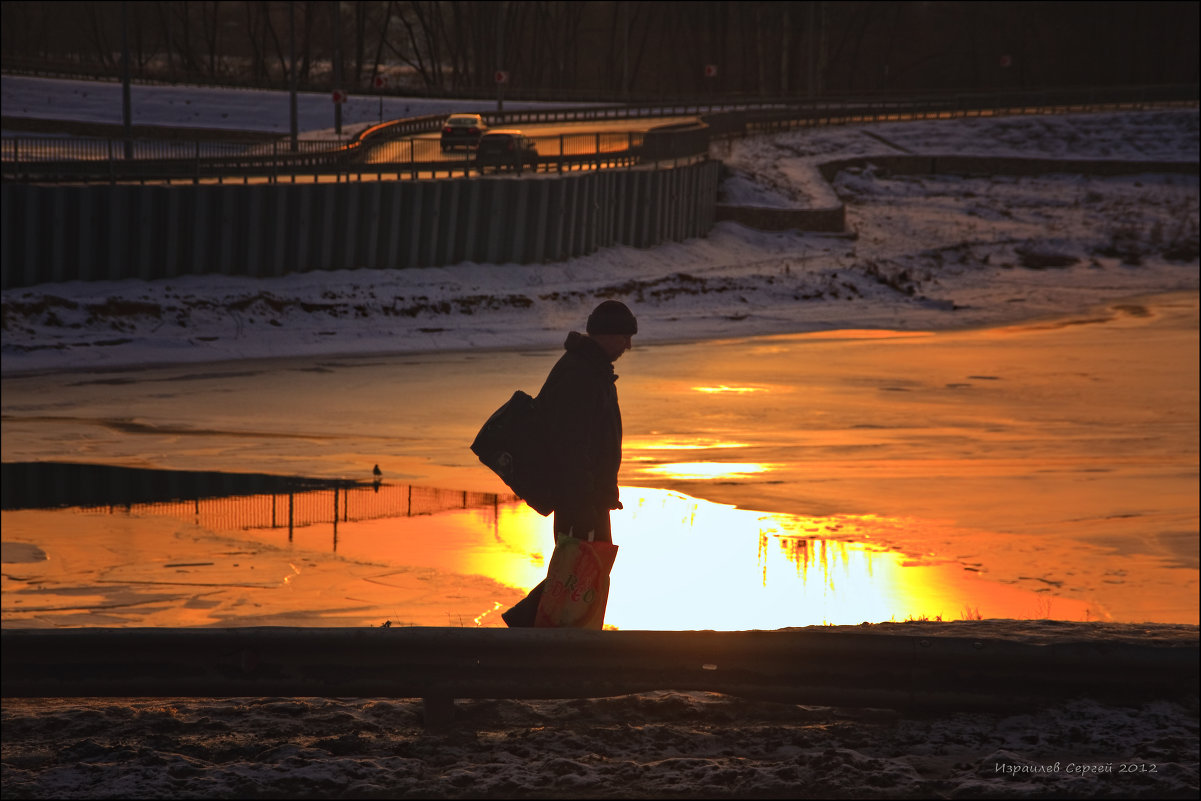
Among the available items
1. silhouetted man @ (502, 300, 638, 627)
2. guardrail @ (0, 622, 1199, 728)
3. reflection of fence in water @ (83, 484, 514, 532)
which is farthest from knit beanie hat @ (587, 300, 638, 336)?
reflection of fence in water @ (83, 484, 514, 532)

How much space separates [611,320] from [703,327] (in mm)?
27713

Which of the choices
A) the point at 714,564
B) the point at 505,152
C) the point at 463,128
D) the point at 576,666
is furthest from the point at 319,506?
the point at 463,128

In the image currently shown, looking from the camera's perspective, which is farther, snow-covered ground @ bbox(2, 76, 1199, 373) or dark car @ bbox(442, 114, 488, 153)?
dark car @ bbox(442, 114, 488, 153)

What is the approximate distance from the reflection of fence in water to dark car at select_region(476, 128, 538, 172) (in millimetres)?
24950

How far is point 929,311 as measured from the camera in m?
36.7

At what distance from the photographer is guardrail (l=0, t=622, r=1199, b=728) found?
530 cm

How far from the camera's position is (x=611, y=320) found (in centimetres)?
592

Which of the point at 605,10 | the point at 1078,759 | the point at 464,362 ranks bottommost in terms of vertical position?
the point at 464,362

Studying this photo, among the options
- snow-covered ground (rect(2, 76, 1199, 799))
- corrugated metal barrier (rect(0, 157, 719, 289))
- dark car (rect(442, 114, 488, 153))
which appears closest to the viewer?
snow-covered ground (rect(2, 76, 1199, 799))

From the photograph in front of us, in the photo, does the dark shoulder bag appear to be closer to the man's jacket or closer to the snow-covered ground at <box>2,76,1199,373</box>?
the man's jacket

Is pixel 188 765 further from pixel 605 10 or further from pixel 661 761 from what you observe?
pixel 605 10

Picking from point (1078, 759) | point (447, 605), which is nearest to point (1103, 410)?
point (447, 605)

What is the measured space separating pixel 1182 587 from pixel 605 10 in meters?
113

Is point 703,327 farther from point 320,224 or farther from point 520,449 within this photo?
point 520,449
